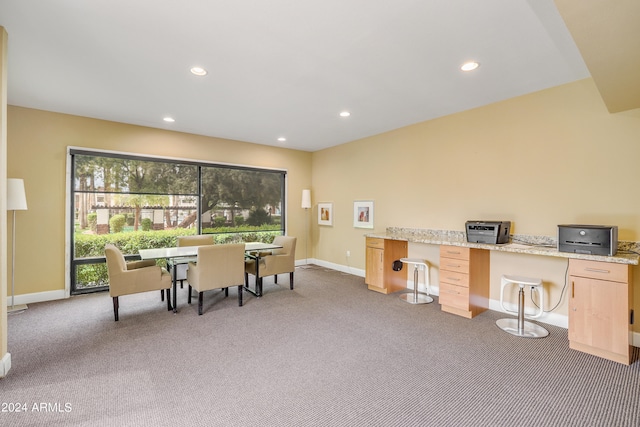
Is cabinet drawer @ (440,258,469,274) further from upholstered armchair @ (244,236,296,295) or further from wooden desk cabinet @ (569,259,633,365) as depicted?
upholstered armchair @ (244,236,296,295)

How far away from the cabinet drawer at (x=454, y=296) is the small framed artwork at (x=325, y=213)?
3.18 meters

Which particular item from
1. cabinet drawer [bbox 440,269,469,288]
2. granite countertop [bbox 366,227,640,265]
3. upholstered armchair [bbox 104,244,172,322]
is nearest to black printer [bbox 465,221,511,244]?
granite countertop [bbox 366,227,640,265]

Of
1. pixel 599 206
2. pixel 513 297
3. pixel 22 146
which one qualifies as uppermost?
pixel 22 146

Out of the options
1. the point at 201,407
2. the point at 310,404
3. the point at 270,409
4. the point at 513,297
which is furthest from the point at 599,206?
the point at 201,407

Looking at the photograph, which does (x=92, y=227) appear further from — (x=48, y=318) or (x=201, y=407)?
(x=201, y=407)

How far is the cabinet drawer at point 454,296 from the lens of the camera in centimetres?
367

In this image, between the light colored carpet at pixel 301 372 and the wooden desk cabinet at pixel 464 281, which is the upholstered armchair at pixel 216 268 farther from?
the wooden desk cabinet at pixel 464 281

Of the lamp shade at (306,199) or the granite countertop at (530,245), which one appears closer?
the granite countertop at (530,245)

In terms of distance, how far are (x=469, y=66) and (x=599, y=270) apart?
89.5 inches

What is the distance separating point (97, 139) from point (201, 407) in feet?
15.1

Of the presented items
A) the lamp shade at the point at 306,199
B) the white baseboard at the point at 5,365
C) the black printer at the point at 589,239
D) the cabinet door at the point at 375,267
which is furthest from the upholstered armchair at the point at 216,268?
→ the black printer at the point at 589,239

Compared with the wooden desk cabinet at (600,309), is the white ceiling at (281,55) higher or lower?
higher

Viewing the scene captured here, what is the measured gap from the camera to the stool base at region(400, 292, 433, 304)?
427 centimetres

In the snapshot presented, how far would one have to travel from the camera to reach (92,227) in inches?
186
